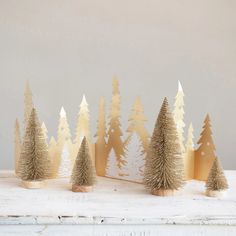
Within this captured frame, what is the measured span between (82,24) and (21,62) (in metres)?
0.32

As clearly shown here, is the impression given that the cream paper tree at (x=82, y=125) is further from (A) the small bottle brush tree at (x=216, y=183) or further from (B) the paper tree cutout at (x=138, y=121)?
(A) the small bottle brush tree at (x=216, y=183)

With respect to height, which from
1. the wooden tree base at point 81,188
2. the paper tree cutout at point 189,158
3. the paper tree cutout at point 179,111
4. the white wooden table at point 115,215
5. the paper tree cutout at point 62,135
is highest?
the paper tree cutout at point 179,111

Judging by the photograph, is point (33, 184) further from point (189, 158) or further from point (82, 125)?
point (189, 158)

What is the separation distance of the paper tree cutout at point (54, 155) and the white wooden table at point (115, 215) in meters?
0.17

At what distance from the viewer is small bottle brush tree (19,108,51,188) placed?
93 cm

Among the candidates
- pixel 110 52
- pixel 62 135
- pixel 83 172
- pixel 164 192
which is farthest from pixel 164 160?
pixel 110 52

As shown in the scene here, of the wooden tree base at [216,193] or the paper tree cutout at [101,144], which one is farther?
the paper tree cutout at [101,144]

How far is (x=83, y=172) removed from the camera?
89cm

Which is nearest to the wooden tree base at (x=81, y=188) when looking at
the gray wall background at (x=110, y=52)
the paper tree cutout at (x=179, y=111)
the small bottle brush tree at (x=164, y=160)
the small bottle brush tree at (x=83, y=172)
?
the small bottle brush tree at (x=83, y=172)

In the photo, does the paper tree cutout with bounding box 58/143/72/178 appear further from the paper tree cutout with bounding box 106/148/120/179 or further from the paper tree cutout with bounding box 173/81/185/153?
the paper tree cutout with bounding box 173/81/185/153

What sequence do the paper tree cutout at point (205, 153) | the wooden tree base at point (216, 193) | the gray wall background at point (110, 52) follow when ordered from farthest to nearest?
the gray wall background at point (110, 52), the paper tree cutout at point (205, 153), the wooden tree base at point (216, 193)

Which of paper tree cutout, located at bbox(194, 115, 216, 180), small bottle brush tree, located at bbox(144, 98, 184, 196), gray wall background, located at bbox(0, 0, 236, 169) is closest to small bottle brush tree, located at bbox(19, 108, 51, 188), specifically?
small bottle brush tree, located at bbox(144, 98, 184, 196)

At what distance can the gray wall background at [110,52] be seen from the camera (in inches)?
76.9
